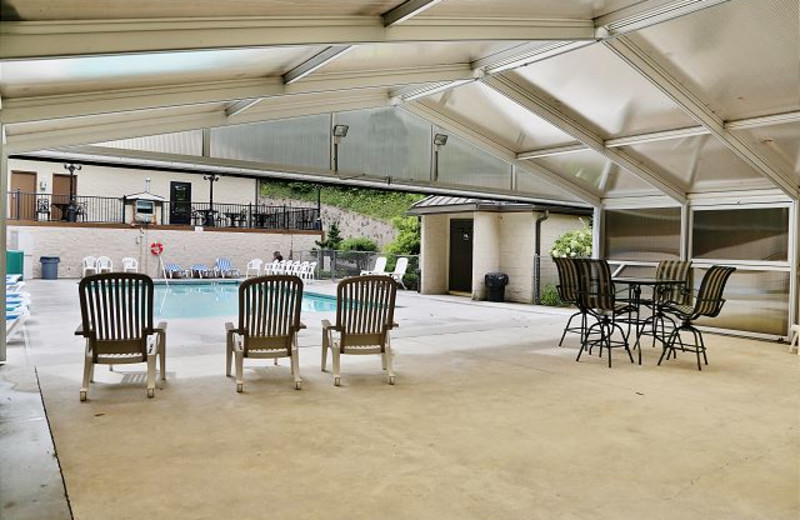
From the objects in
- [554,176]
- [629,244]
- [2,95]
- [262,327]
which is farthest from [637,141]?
[2,95]

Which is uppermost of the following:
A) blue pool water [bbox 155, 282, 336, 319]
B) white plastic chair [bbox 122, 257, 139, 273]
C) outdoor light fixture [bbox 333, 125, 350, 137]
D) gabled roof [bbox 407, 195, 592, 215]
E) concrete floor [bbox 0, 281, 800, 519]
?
outdoor light fixture [bbox 333, 125, 350, 137]

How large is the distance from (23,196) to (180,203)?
5.43 meters

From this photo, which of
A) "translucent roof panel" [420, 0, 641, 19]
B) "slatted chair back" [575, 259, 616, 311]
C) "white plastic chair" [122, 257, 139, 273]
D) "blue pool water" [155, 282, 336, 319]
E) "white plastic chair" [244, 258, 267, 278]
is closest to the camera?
"translucent roof panel" [420, 0, 641, 19]

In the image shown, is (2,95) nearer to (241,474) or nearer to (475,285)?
(241,474)

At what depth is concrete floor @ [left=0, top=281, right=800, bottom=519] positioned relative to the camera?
296 cm

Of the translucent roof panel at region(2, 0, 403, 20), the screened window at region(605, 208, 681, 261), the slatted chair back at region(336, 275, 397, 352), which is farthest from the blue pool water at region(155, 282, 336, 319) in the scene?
the translucent roof panel at region(2, 0, 403, 20)

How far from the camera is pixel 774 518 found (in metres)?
2.83

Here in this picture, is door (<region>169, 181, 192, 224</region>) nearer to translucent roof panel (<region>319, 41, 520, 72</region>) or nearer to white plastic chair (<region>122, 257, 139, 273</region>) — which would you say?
white plastic chair (<region>122, 257, 139, 273</region>)

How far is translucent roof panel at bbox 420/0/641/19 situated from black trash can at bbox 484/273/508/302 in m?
9.86

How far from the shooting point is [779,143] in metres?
7.65

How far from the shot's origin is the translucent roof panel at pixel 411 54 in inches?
219

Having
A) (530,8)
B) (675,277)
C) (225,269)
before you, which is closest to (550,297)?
(675,277)

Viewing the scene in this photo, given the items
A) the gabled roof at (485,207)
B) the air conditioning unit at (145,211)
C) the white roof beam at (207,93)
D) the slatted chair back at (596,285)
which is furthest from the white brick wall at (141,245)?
the slatted chair back at (596,285)

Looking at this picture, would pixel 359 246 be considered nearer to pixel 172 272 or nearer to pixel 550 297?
pixel 172 272
